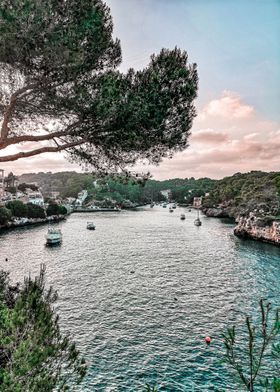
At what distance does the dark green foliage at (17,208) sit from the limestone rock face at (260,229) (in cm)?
4325

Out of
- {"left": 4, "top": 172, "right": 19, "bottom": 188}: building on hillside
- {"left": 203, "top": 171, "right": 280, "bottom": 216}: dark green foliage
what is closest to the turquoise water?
{"left": 203, "top": 171, "right": 280, "bottom": 216}: dark green foliage

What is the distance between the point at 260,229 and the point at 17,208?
48.1 m

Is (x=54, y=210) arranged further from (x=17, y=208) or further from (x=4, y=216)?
(x=4, y=216)

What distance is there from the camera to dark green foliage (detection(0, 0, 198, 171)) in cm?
953

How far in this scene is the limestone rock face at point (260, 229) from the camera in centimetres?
4719

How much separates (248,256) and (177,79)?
1212 inches

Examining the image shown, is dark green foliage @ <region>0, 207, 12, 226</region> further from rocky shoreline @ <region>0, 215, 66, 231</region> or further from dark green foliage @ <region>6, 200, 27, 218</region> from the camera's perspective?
dark green foliage @ <region>6, 200, 27, 218</region>

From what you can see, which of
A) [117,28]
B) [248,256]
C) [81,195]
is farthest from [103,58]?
[81,195]

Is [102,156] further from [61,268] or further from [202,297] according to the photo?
[61,268]

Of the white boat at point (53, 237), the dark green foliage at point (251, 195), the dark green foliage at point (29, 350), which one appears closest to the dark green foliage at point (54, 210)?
the white boat at point (53, 237)

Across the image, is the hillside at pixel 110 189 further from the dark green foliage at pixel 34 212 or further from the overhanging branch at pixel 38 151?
the overhanging branch at pixel 38 151

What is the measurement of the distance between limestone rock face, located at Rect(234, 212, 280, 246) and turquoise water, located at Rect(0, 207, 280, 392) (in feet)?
13.0

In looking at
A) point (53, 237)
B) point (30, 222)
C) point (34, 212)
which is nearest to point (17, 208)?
point (30, 222)

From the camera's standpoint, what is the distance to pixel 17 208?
233 ft
